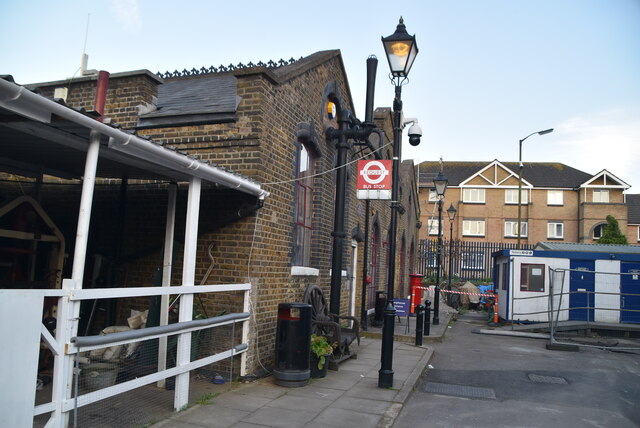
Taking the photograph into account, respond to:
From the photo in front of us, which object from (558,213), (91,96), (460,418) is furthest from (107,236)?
(558,213)

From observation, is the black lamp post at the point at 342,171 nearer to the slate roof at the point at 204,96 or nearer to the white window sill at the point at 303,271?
the white window sill at the point at 303,271

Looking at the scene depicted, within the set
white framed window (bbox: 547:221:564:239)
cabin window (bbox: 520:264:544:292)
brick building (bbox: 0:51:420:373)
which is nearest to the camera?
brick building (bbox: 0:51:420:373)

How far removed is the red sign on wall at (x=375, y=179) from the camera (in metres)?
8.26

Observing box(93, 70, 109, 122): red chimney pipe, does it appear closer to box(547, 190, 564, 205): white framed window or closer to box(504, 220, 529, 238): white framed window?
box(504, 220, 529, 238): white framed window

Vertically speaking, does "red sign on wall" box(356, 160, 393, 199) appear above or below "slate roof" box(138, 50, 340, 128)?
below

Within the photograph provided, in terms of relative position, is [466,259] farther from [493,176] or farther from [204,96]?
[204,96]

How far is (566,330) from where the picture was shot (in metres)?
16.1

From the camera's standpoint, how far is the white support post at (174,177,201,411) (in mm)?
5781

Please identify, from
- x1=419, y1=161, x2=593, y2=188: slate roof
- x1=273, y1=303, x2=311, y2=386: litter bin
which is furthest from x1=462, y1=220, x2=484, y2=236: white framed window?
x1=273, y1=303, x2=311, y2=386: litter bin

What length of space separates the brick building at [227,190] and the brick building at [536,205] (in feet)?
118

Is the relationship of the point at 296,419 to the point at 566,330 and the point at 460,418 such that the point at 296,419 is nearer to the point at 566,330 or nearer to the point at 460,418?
the point at 460,418

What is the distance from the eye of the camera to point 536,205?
4575 cm

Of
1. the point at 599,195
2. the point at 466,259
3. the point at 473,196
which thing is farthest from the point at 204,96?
the point at 599,195

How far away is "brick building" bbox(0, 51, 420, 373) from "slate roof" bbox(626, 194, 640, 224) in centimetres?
4635
